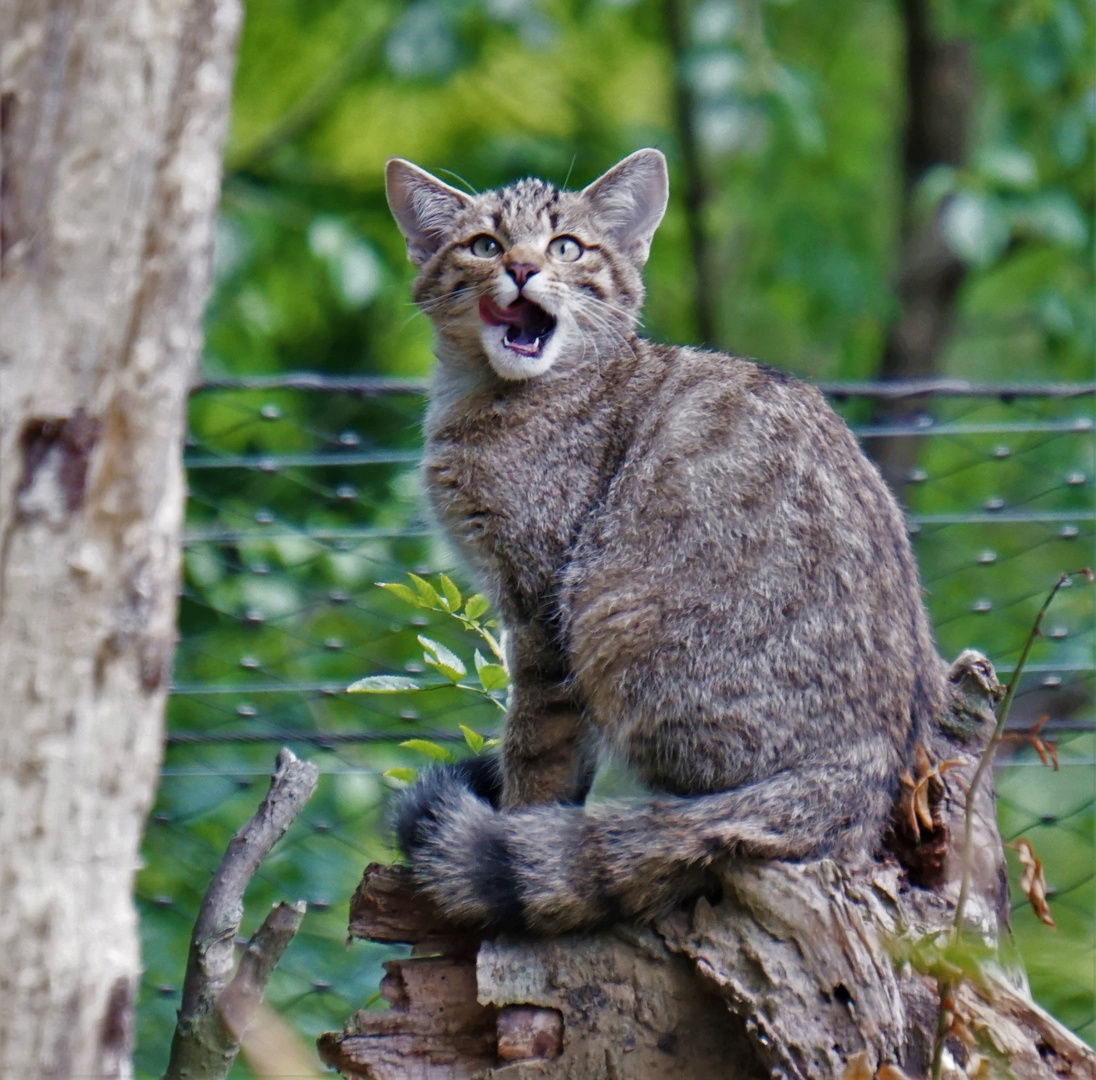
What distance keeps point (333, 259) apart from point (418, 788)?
3429 millimetres

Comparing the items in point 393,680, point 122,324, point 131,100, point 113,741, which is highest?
point 131,100

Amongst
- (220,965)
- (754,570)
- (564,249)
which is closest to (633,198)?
(564,249)

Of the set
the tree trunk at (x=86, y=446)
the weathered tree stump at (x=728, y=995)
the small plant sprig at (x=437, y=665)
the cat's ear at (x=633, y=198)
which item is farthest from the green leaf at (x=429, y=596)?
the cat's ear at (x=633, y=198)

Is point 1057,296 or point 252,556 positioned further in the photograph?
point 1057,296

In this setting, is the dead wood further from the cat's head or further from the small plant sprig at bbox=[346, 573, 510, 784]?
the cat's head

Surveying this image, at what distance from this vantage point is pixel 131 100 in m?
1.34

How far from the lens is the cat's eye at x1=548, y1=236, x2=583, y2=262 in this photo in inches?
132

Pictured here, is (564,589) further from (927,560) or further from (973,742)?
(927,560)

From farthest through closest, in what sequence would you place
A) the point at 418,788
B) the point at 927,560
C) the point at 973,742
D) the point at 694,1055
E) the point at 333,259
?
1. the point at 927,560
2. the point at 333,259
3. the point at 973,742
4. the point at 418,788
5. the point at 694,1055

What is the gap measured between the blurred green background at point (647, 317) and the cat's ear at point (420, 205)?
0.63 metres

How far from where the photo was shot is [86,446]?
1355 millimetres

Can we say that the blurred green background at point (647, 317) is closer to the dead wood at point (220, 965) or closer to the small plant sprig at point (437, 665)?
the small plant sprig at point (437, 665)

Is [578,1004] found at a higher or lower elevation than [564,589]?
lower

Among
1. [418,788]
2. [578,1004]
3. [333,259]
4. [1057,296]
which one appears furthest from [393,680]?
[1057,296]
